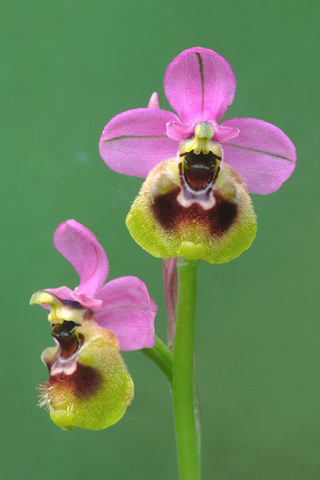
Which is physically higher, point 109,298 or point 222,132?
point 222,132

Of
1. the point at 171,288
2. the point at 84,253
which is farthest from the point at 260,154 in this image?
the point at 84,253

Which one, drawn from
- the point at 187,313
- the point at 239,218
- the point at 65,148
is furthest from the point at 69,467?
the point at 239,218

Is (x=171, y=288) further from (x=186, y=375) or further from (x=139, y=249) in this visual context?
(x=139, y=249)

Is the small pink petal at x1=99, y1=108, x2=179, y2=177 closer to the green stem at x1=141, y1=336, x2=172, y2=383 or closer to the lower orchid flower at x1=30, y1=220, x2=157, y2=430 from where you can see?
the lower orchid flower at x1=30, y1=220, x2=157, y2=430

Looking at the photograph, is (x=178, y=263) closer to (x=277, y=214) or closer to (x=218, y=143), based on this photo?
(x=218, y=143)

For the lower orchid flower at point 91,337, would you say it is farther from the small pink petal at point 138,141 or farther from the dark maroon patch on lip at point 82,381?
the small pink petal at point 138,141
